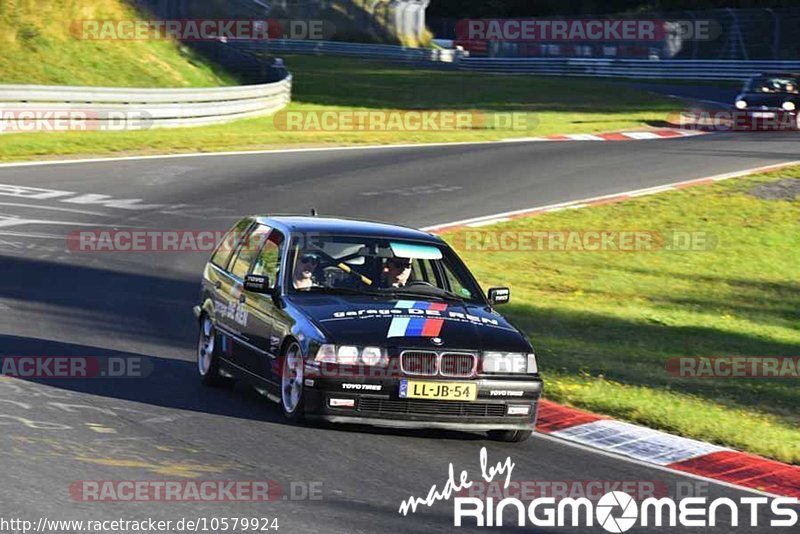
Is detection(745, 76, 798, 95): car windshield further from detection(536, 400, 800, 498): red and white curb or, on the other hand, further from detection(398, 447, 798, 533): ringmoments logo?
detection(398, 447, 798, 533): ringmoments logo

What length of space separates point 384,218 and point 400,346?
484 inches

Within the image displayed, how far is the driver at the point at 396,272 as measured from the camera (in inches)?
402

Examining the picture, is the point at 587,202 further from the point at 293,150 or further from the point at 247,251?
the point at 247,251

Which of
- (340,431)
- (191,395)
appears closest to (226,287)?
(191,395)

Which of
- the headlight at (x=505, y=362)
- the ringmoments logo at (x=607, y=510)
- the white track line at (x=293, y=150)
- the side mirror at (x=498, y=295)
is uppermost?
the side mirror at (x=498, y=295)

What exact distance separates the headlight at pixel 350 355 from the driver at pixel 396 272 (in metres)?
1.18

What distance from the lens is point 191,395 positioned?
1036 cm

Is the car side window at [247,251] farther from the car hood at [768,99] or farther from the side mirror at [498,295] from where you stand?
the car hood at [768,99]

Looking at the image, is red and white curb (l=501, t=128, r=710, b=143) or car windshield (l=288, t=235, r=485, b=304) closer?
car windshield (l=288, t=235, r=485, b=304)

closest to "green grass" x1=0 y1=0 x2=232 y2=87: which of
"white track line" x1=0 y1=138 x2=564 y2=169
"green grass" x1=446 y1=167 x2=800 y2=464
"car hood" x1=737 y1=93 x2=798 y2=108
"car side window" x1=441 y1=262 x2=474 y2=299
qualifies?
"white track line" x1=0 y1=138 x2=564 y2=169

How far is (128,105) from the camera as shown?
30.1 metres

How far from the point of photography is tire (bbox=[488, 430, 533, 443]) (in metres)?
9.38

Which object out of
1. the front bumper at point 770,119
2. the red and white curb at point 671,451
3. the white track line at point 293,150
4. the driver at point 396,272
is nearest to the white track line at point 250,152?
the white track line at point 293,150

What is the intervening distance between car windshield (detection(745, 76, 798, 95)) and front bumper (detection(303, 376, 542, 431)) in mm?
28851
